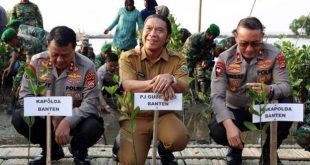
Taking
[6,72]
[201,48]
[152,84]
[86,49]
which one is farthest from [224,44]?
[152,84]

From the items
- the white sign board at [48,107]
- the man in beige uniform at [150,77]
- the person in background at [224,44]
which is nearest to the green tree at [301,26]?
the person in background at [224,44]

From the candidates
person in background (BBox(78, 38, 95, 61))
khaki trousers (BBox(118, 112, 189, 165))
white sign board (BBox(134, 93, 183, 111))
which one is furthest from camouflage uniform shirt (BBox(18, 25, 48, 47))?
white sign board (BBox(134, 93, 183, 111))

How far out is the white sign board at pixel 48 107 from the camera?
111 inches

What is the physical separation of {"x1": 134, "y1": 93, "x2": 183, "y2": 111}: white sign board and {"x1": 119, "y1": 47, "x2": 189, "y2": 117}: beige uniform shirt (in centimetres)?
45

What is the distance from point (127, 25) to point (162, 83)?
5474mm

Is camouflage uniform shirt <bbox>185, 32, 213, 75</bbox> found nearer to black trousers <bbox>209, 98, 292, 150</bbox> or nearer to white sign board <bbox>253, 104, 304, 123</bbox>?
black trousers <bbox>209, 98, 292, 150</bbox>

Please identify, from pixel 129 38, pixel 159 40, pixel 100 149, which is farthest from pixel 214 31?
pixel 159 40

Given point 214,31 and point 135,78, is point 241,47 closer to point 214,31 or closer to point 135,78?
point 135,78

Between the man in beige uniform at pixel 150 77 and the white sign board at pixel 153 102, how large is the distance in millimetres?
175

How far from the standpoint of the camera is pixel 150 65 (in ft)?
11.2

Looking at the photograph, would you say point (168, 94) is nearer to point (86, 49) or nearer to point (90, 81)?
point (90, 81)

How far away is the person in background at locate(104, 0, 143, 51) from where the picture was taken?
8.27 meters

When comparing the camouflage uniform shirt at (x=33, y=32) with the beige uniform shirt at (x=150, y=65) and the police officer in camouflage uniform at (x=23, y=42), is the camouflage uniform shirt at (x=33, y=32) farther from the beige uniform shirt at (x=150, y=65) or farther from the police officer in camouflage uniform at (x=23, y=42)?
the beige uniform shirt at (x=150, y=65)

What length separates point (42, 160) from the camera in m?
3.56
